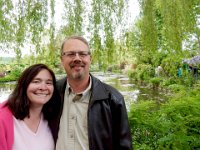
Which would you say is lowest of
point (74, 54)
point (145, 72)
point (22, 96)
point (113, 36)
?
point (145, 72)

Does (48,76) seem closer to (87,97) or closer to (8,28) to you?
(87,97)

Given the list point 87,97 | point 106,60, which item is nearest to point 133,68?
point 106,60

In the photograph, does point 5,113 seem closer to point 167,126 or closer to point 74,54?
point 74,54

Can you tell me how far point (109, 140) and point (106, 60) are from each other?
1485 mm

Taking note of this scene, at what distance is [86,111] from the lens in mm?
1604

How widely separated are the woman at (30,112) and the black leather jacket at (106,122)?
0.07m

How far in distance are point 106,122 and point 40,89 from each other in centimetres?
38

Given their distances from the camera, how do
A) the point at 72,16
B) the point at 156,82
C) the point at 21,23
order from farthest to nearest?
the point at 156,82 < the point at 72,16 < the point at 21,23

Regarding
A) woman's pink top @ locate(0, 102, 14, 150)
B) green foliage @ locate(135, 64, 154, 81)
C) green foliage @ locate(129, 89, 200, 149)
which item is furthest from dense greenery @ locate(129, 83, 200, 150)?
green foliage @ locate(135, 64, 154, 81)

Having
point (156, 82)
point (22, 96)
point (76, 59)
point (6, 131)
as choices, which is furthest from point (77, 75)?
point (156, 82)

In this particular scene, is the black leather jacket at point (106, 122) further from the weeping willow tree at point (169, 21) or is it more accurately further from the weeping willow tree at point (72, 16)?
the weeping willow tree at point (169, 21)

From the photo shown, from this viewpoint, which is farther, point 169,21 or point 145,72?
point 145,72

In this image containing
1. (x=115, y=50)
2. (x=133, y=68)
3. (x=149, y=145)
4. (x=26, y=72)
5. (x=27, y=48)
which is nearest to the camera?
(x=26, y=72)

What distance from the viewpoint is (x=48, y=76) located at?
1.62 metres
